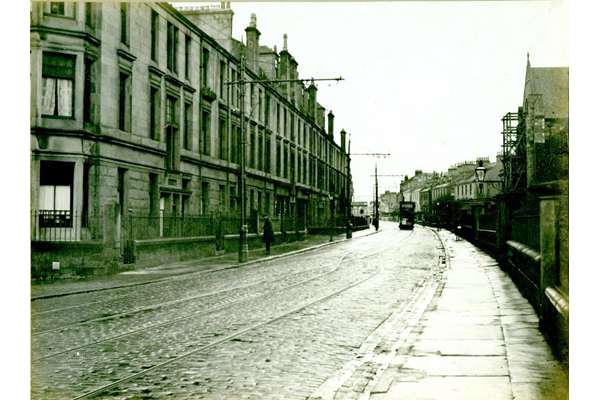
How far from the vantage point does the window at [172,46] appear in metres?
19.6

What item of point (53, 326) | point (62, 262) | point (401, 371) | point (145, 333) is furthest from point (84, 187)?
point (401, 371)

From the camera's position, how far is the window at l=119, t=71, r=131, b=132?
15.9m

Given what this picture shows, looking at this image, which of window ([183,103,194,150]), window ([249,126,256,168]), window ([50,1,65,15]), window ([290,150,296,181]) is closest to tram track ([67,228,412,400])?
window ([50,1,65,15])

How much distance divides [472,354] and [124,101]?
12.9m

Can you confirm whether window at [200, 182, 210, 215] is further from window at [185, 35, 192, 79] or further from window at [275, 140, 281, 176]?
window at [185, 35, 192, 79]

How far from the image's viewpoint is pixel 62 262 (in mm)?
13938

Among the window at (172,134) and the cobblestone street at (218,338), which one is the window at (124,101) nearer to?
the window at (172,134)

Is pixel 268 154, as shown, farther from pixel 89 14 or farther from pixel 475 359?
pixel 475 359

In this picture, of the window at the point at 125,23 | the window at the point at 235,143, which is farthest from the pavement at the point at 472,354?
the window at the point at 235,143

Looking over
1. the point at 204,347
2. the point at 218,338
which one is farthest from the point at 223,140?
the point at 204,347

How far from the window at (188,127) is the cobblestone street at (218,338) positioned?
9.10 meters

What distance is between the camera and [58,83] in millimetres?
12727
